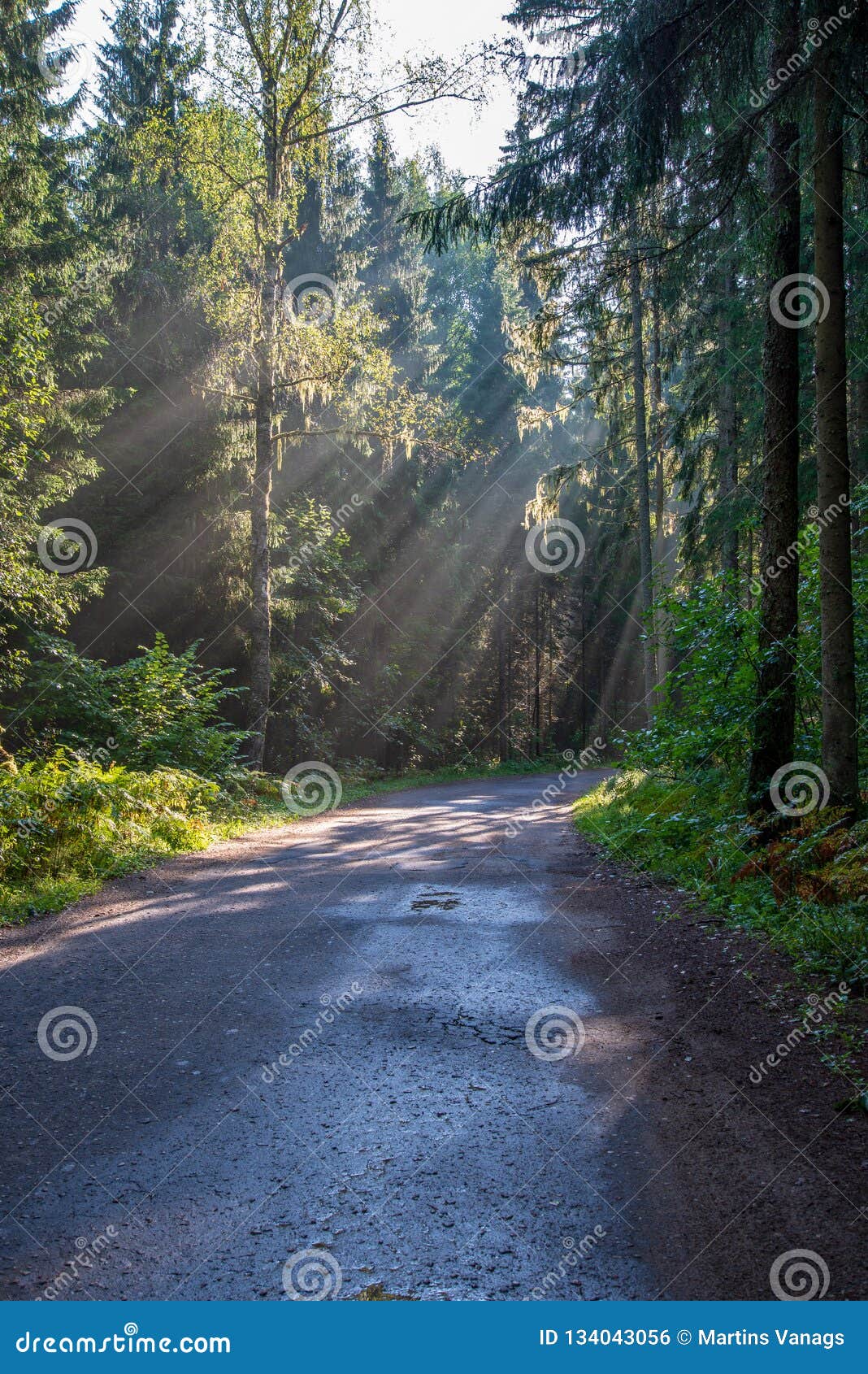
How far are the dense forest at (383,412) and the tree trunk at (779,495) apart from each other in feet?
0.12

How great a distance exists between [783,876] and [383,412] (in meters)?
14.4

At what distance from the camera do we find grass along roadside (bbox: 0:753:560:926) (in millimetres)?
8672

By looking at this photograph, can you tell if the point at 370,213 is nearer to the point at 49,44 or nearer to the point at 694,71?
the point at 49,44

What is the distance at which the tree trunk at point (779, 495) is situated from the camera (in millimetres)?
8672

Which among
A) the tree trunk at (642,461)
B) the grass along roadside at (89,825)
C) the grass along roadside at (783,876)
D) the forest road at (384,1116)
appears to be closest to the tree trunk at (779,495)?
the grass along roadside at (783,876)

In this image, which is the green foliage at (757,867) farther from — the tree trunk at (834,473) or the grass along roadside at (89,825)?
the grass along roadside at (89,825)

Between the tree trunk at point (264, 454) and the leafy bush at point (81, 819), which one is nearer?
the leafy bush at point (81, 819)

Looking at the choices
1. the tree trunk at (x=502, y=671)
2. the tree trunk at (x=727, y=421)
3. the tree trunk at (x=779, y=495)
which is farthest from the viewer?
the tree trunk at (x=502, y=671)

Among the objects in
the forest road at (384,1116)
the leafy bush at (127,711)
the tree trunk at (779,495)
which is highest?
the tree trunk at (779,495)

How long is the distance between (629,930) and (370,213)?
38.6 metres

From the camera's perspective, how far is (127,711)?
1425cm

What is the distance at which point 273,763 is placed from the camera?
78.6 feet

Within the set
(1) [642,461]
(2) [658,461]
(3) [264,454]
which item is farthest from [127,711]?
(2) [658,461]

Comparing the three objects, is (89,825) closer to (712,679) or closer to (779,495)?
(712,679)
